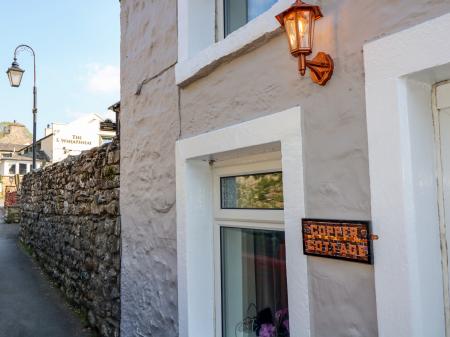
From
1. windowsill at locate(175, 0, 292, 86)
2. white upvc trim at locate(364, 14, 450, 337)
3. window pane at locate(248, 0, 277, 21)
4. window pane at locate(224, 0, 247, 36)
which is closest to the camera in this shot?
white upvc trim at locate(364, 14, 450, 337)

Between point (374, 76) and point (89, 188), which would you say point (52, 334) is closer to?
point (89, 188)

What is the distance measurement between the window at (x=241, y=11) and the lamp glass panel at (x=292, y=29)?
90 cm

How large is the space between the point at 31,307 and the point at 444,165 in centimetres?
669

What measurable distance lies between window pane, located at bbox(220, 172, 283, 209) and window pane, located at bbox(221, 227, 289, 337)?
0.68ft

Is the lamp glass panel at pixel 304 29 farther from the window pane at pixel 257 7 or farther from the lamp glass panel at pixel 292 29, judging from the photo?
the window pane at pixel 257 7

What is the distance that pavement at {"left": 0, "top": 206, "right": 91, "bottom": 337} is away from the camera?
5609 mm

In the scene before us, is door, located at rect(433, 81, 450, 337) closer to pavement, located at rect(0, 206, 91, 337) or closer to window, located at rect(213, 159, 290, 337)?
window, located at rect(213, 159, 290, 337)

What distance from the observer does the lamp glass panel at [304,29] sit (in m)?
2.12

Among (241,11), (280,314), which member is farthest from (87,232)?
(241,11)

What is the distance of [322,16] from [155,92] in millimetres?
2153

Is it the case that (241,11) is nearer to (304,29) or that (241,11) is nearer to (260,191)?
(304,29)

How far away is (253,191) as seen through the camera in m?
3.05

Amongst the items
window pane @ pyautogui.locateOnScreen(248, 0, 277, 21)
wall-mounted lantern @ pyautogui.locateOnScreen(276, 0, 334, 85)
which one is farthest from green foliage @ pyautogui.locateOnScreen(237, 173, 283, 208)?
window pane @ pyautogui.locateOnScreen(248, 0, 277, 21)

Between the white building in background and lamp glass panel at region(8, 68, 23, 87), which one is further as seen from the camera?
the white building in background
